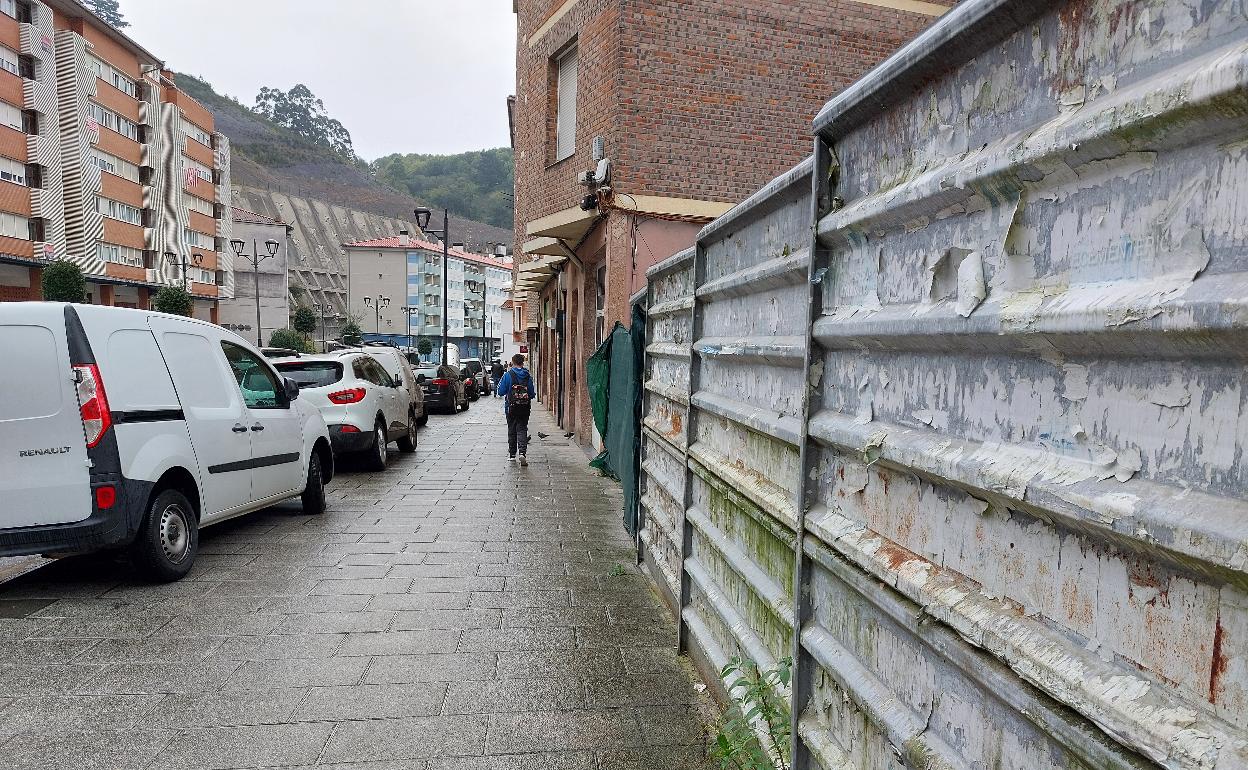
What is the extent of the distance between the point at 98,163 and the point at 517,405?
44882 mm

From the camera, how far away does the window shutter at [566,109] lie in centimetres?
1431

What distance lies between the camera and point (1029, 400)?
1.54m

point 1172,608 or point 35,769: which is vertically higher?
point 1172,608

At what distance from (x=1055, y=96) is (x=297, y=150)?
15684 cm

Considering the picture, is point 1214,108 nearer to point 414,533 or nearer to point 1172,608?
point 1172,608

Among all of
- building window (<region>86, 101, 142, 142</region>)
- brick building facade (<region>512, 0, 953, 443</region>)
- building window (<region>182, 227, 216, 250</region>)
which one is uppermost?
building window (<region>86, 101, 142, 142</region>)

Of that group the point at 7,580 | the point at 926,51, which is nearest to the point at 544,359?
the point at 7,580

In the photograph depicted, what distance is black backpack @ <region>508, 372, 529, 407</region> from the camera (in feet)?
43.7

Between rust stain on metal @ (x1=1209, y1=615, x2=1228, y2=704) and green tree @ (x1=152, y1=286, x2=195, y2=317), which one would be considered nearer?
rust stain on metal @ (x1=1209, y1=615, x2=1228, y2=704)

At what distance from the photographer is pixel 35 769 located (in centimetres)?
334

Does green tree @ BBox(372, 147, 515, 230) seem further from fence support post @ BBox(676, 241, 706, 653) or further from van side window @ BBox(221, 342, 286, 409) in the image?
fence support post @ BBox(676, 241, 706, 653)

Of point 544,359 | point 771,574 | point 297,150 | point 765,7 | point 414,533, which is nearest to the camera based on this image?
point 771,574

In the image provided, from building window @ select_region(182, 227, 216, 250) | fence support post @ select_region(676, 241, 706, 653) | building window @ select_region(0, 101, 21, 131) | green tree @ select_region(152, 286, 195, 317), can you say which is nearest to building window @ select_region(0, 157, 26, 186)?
building window @ select_region(0, 101, 21, 131)

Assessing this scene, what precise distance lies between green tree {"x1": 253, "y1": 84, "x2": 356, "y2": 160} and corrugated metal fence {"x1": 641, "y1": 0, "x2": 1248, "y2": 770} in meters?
167
